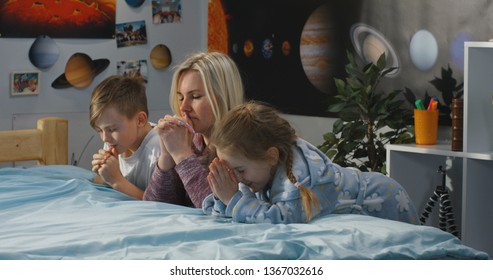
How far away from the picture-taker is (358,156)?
3.36 meters

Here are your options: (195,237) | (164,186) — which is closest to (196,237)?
(195,237)

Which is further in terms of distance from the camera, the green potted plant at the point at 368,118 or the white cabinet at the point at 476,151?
the green potted plant at the point at 368,118

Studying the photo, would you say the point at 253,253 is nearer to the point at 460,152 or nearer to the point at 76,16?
the point at 460,152

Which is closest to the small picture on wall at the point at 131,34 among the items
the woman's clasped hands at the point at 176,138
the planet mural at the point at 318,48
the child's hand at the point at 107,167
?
the planet mural at the point at 318,48

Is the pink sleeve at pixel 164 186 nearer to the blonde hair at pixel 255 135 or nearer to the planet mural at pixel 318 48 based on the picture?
the blonde hair at pixel 255 135

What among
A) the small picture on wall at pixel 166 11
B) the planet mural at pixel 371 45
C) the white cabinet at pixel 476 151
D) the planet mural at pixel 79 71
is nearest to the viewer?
the white cabinet at pixel 476 151

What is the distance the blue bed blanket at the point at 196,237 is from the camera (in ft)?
4.48

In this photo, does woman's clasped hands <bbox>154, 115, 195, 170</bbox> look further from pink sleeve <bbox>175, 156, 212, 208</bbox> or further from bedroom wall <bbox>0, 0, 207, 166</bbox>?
bedroom wall <bbox>0, 0, 207, 166</bbox>

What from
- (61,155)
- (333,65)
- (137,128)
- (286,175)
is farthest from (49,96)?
(286,175)

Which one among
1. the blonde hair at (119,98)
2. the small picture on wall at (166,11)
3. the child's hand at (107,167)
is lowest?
the child's hand at (107,167)

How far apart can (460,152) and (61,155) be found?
55.9 inches

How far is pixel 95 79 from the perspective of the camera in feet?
13.4

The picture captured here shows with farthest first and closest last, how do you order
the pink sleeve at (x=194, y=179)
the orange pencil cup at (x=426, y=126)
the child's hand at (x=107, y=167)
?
the orange pencil cup at (x=426, y=126), the child's hand at (x=107, y=167), the pink sleeve at (x=194, y=179)

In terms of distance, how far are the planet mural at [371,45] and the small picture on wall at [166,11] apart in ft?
3.65
